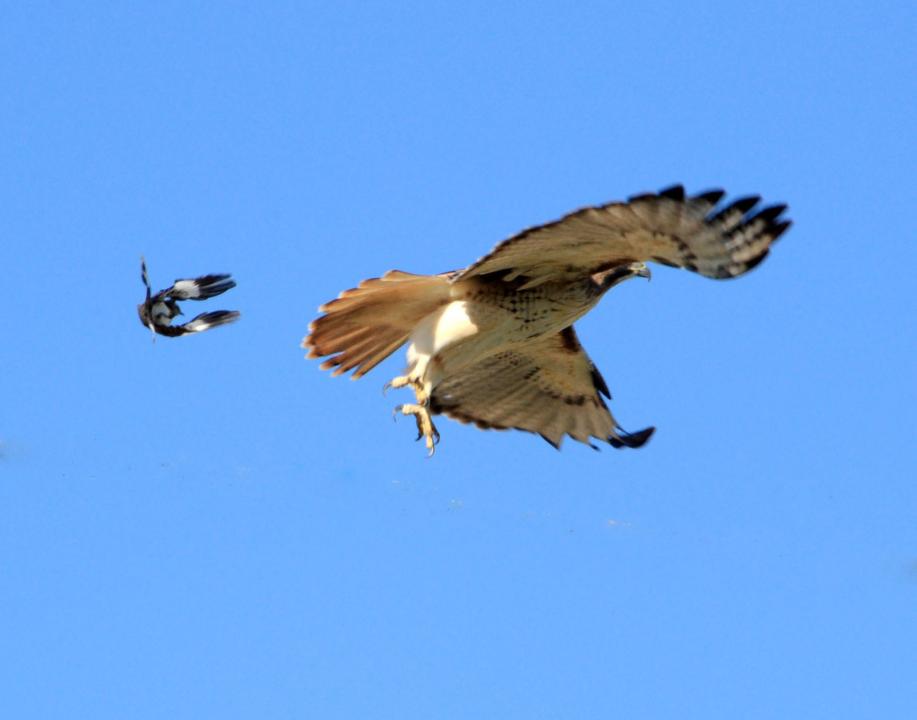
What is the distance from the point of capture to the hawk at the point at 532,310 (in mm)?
11289

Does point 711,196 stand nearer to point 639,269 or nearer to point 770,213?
point 770,213

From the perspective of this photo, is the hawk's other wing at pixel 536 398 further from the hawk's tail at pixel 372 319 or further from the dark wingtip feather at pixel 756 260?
the dark wingtip feather at pixel 756 260

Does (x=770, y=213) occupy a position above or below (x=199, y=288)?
below

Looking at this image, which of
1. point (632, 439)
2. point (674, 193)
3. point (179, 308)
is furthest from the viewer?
point (632, 439)

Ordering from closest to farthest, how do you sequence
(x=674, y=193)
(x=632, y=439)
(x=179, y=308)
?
1. (x=674, y=193)
2. (x=179, y=308)
3. (x=632, y=439)

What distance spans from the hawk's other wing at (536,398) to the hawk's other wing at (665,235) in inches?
85.9

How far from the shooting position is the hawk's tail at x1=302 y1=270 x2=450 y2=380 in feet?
41.9

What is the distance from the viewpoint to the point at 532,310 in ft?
41.6

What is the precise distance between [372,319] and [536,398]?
6.36 feet

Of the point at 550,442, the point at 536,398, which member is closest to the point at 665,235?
the point at 536,398

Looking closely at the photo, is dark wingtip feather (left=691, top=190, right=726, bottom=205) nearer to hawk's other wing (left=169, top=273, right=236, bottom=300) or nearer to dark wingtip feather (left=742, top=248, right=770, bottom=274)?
dark wingtip feather (left=742, top=248, right=770, bottom=274)

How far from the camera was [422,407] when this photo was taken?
12.8 metres

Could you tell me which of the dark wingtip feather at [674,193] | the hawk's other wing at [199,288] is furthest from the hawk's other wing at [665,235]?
the hawk's other wing at [199,288]

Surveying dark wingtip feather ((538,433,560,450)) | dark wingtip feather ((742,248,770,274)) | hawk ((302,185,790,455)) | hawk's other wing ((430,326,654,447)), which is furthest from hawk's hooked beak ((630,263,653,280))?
dark wingtip feather ((538,433,560,450))
